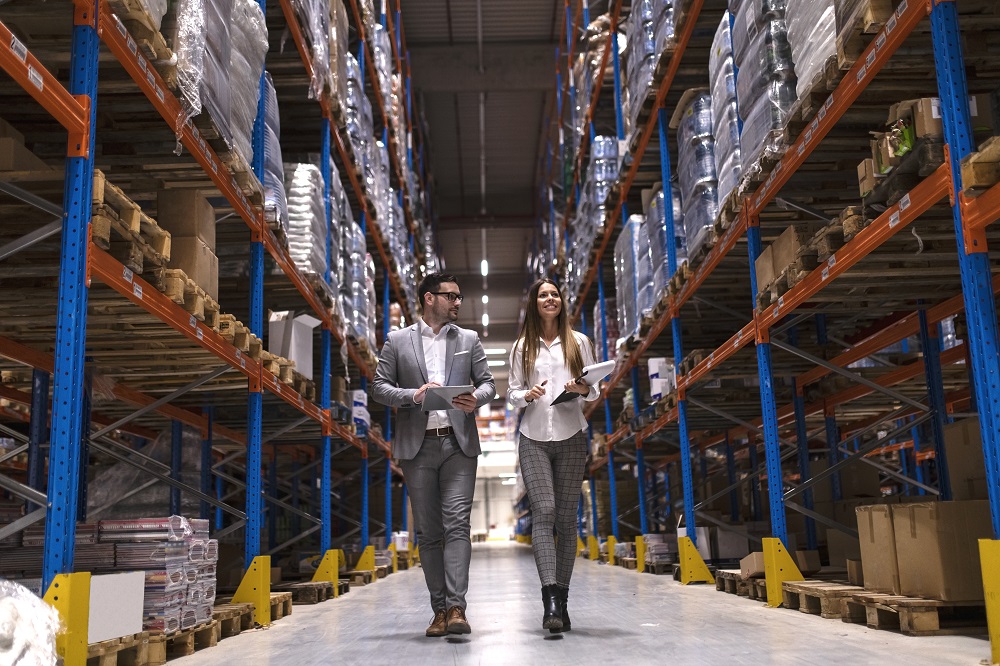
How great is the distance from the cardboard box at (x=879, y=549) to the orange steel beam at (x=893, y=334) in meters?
1.66

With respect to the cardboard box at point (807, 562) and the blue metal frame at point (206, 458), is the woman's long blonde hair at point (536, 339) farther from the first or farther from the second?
the blue metal frame at point (206, 458)

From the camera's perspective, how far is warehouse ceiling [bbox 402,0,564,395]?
16.9 meters

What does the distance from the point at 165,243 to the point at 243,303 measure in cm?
370

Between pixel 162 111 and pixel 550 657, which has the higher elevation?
pixel 162 111

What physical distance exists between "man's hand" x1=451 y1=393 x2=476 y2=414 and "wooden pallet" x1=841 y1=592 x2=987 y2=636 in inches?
80.3

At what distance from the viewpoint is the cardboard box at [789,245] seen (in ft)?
17.4

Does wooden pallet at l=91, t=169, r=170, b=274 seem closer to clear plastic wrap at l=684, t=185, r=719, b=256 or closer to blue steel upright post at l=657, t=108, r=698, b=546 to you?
clear plastic wrap at l=684, t=185, r=719, b=256

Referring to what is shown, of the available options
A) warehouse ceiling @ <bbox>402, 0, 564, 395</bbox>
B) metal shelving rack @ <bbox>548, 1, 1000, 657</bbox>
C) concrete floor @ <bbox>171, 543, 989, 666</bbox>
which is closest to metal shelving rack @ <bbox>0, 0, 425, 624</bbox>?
concrete floor @ <bbox>171, 543, 989, 666</bbox>

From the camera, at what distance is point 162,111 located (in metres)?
4.30

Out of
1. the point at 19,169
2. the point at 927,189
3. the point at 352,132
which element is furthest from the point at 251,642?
the point at 352,132

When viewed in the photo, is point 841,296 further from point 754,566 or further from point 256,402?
point 256,402

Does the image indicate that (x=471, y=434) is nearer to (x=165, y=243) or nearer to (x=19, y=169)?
(x=165, y=243)

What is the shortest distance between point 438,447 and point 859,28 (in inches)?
107

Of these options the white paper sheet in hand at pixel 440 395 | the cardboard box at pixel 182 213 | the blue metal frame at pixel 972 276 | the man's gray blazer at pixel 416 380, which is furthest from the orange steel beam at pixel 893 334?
the cardboard box at pixel 182 213
